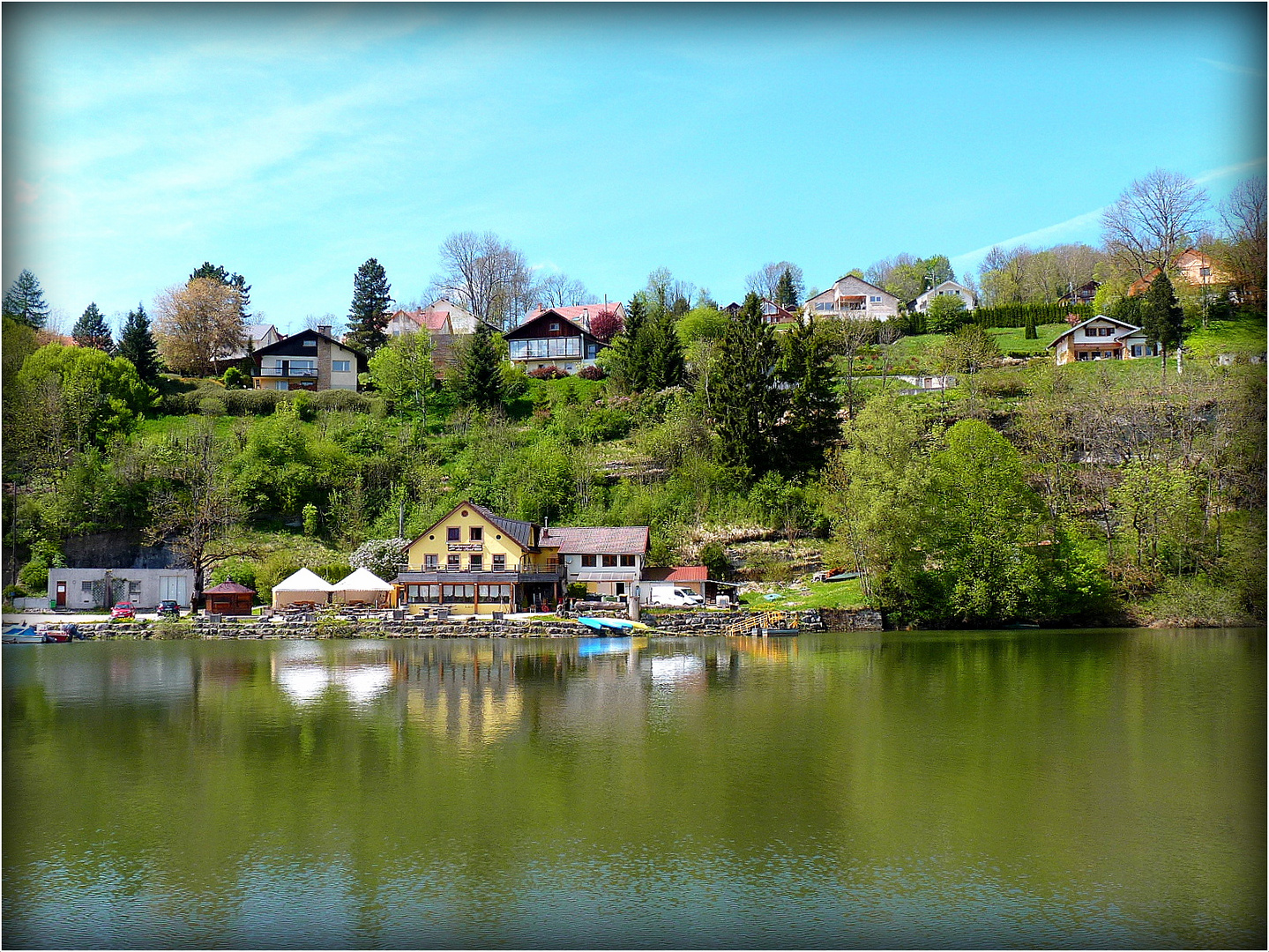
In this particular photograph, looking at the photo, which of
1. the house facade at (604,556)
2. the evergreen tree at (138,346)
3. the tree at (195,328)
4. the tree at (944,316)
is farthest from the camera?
the tree at (944,316)

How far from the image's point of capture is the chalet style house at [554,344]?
211ft

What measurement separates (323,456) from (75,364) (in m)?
13.5

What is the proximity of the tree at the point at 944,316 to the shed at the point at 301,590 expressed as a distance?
4688cm

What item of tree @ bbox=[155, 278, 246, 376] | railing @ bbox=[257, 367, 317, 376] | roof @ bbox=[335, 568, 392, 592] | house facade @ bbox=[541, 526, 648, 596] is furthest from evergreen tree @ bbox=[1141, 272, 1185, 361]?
tree @ bbox=[155, 278, 246, 376]

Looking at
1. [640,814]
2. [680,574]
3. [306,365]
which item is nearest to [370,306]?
[306,365]

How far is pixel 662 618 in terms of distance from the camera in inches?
1425

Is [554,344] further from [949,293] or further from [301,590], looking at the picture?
[949,293]

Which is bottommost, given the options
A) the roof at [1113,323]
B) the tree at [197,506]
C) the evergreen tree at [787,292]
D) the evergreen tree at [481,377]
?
the tree at [197,506]

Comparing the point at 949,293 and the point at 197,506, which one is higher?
the point at 949,293

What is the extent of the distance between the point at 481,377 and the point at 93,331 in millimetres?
27779

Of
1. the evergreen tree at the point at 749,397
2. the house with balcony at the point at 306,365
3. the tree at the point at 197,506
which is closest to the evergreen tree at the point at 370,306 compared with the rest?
the house with balcony at the point at 306,365

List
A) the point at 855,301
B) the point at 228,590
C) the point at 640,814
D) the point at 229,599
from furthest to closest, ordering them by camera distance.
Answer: the point at 855,301
the point at 229,599
the point at 228,590
the point at 640,814

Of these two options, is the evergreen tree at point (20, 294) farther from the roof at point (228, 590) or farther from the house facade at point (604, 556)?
the house facade at point (604, 556)

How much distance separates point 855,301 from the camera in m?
76.2
